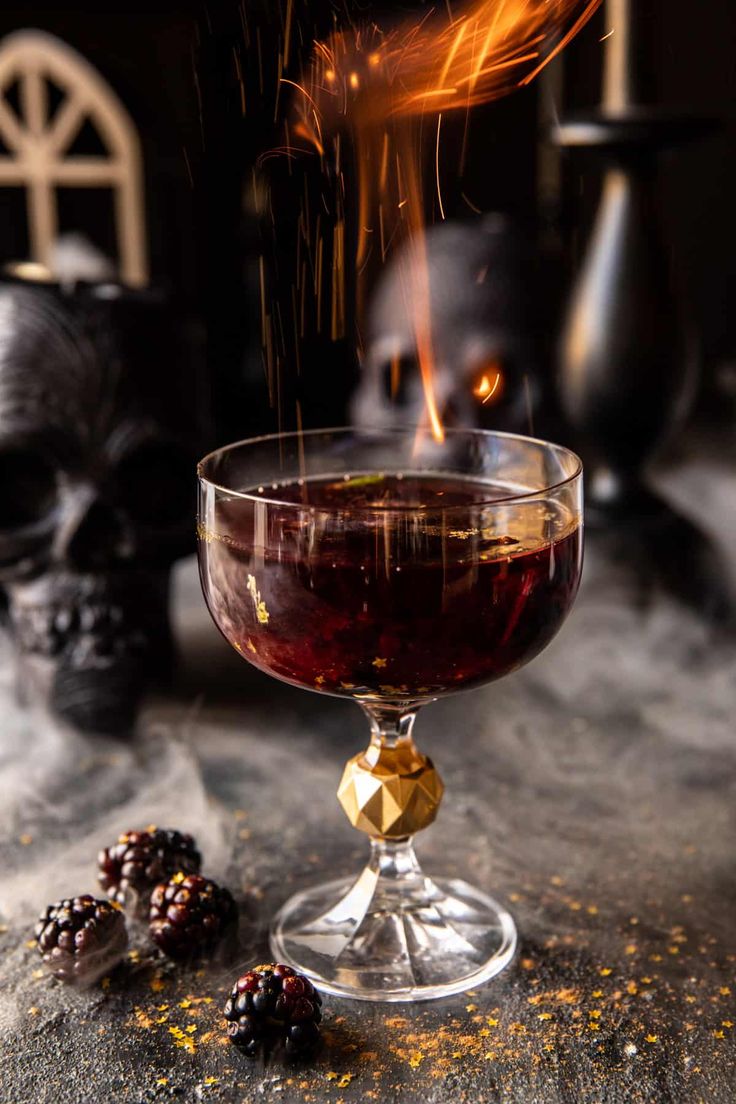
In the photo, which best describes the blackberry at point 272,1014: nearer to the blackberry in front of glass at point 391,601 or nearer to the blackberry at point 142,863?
the blackberry in front of glass at point 391,601

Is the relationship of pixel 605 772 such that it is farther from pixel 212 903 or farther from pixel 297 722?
pixel 212 903

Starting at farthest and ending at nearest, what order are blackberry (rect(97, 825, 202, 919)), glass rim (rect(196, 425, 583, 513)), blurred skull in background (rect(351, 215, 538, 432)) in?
blurred skull in background (rect(351, 215, 538, 432))
blackberry (rect(97, 825, 202, 919))
glass rim (rect(196, 425, 583, 513))

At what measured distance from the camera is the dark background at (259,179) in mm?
2654

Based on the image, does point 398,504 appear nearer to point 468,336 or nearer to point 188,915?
point 188,915

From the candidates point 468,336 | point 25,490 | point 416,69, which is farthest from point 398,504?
point 468,336

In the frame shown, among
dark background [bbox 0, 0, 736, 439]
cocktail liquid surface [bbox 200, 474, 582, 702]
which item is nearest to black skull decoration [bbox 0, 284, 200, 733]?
cocktail liquid surface [bbox 200, 474, 582, 702]

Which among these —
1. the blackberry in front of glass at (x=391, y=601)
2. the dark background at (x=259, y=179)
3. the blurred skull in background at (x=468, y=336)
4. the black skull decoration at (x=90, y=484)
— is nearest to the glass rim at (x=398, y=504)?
the blackberry in front of glass at (x=391, y=601)

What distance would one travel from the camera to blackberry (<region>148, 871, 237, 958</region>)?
1121 millimetres

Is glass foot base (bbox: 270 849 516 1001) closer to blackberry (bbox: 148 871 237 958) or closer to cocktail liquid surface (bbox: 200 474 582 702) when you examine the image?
blackberry (bbox: 148 871 237 958)

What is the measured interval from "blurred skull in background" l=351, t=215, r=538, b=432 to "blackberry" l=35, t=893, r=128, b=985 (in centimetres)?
110

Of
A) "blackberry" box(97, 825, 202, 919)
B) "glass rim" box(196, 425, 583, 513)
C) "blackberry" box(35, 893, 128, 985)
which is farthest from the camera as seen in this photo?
"blackberry" box(97, 825, 202, 919)

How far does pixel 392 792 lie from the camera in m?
1.12

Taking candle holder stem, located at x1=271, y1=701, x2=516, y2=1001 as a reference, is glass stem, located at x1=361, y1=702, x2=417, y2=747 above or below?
above

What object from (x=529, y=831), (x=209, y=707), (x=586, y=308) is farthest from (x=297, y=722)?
(x=586, y=308)
